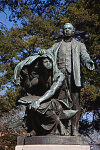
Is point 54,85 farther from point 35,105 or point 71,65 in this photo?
point 71,65

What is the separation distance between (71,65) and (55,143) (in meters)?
1.80

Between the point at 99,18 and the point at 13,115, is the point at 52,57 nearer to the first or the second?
the point at 99,18

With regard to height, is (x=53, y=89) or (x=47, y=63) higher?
(x=47, y=63)

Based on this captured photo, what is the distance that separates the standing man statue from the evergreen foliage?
A: 8203mm

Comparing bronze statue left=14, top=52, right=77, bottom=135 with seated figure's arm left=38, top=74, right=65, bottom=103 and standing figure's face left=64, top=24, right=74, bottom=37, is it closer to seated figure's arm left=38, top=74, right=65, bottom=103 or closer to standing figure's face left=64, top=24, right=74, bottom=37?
seated figure's arm left=38, top=74, right=65, bottom=103

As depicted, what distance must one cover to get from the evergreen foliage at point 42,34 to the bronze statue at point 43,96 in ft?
28.3

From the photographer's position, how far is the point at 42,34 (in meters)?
16.2

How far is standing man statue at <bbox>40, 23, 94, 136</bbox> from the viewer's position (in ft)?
19.9

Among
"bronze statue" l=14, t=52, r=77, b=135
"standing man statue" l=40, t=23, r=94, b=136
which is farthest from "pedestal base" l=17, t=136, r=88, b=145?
"standing man statue" l=40, t=23, r=94, b=136

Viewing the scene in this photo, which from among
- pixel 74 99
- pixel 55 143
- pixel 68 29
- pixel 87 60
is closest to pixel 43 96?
pixel 74 99

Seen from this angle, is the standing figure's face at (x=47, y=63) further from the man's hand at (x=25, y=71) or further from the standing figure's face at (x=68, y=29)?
the standing figure's face at (x=68, y=29)

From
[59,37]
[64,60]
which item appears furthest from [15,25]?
[64,60]

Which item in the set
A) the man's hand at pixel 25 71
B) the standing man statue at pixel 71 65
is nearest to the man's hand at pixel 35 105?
the standing man statue at pixel 71 65

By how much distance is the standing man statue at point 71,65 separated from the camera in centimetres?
606
